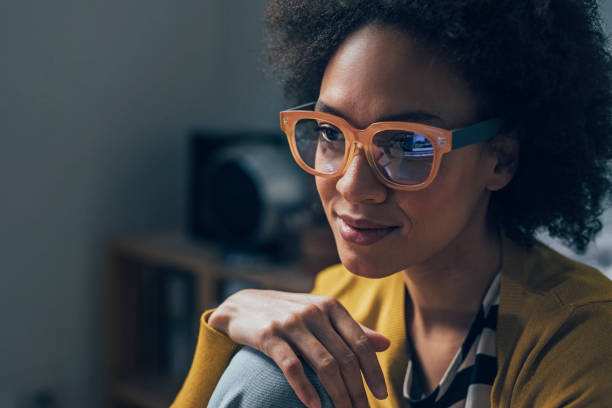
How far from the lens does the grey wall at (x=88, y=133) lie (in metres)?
2.10

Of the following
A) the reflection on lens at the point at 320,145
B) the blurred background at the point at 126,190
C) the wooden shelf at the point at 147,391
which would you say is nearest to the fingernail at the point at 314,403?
the reflection on lens at the point at 320,145

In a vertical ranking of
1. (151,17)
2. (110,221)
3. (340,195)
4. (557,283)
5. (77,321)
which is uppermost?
(151,17)

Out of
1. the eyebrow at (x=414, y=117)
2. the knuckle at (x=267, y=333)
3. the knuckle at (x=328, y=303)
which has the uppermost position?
the eyebrow at (x=414, y=117)

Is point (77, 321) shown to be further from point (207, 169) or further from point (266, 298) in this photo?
point (266, 298)

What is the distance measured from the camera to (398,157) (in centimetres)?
80

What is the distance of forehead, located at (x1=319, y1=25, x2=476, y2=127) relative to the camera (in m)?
0.79

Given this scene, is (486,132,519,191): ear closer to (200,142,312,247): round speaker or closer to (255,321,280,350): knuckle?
(255,321,280,350): knuckle

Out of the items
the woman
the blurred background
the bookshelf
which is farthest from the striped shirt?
the bookshelf

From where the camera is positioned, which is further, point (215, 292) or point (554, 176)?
point (215, 292)

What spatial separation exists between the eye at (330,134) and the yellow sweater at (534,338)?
294mm

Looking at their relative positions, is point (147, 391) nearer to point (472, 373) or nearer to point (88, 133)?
point (88, 133)

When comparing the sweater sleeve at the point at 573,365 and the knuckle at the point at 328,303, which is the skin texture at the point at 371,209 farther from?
the sweater sleeve at the point at 573,365

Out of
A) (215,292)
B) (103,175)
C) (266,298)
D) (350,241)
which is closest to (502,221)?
(350,241)

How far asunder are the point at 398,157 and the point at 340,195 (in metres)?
0.12
